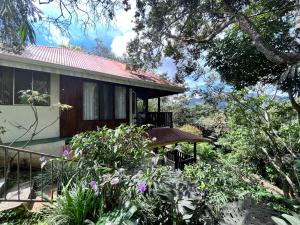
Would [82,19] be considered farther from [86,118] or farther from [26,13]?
[86,118]

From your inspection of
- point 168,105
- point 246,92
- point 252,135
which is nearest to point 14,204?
point 246,92

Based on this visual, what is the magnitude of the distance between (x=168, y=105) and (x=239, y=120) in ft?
61.3

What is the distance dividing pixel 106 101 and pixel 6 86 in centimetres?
397

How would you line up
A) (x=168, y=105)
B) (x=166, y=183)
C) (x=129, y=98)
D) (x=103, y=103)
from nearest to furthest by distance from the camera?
1. (x=166, y=183)
2. (x=103, y=103)
3. (x=129, y=98)
4. (x=168, y=105)

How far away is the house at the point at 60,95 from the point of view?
736 centimetres

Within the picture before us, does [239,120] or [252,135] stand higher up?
[239,120]

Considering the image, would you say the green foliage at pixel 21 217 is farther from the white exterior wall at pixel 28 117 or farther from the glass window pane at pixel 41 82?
the glass window pane at pixel 41 82

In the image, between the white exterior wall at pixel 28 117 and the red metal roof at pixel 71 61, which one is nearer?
the white exterior wall at pixel 28 117

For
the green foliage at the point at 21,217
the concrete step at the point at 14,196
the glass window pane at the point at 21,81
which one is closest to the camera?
the green foliage at the point at 21,217

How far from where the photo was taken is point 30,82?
798 cm

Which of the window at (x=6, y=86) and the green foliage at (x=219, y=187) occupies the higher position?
the window at (x=6, y=86)

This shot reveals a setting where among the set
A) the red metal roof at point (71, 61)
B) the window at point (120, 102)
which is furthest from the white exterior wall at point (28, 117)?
the window at point (120, 102)

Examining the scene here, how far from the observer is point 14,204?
429 cm

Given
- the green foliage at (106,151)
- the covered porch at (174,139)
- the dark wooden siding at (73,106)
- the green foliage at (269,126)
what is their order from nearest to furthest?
the green foliage at (106,151)
the green foliage at (269,126)
the dark wooden siding at (73,106)
the covered porch at (174,139)
